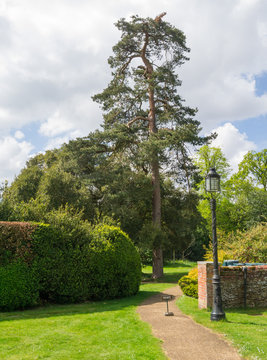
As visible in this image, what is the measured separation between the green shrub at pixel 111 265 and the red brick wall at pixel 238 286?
3827mm

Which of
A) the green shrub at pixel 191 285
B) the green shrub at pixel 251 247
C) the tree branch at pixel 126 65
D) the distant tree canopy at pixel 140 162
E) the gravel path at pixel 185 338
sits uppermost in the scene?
the tree branch at pixel 126 65

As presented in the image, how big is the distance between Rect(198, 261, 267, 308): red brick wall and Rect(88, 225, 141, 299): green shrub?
151 inches

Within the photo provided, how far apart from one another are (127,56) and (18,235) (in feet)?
59.4

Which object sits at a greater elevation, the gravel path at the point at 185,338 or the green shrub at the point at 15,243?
the green shrub at the point at 15,243

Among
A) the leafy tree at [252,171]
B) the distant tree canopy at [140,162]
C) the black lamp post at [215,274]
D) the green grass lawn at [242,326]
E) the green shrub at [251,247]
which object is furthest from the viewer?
the leafy tree at [252,171]

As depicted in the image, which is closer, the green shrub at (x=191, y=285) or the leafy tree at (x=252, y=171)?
the green shrub at (x=191, y=285)

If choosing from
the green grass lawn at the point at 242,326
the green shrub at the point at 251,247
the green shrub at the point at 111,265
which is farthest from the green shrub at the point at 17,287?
the green shrub at the point at 251,247

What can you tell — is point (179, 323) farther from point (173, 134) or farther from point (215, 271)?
point (173, 134)

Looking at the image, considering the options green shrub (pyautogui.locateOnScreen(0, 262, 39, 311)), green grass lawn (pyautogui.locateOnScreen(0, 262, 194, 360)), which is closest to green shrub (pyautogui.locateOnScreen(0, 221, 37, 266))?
green shrub (pyautogui.locateOnScreen(0, 262, 39, 311))

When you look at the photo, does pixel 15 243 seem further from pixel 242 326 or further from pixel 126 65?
pixel 126 65

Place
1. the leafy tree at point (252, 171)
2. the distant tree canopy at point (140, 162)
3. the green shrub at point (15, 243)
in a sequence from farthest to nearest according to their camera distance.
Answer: the leafy tree at point (252, 171) < the distant tree canopy at point (140, 162) < the green shrub at point (15, 243)

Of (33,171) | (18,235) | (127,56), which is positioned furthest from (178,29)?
(18,235)

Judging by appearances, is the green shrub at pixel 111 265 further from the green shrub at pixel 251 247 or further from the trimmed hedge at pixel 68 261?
the green shrub at pixel 251 247

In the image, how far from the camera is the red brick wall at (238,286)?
1157 centimetres
